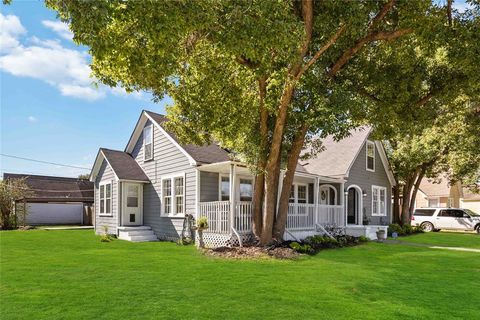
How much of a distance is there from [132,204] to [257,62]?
34.0 feet

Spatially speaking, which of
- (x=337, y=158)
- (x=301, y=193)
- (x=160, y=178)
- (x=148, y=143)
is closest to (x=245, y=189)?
(x=160, y=178)

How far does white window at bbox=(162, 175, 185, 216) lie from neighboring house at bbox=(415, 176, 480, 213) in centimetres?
2782

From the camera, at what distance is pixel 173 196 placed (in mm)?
16172

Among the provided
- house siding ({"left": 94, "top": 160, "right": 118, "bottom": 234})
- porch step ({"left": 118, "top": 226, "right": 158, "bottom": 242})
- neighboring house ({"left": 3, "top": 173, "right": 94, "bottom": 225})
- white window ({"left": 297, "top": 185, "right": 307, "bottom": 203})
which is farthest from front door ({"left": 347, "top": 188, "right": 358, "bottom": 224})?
neighboring house ({"left": 3, "top": 173, "right": 94, "bottom": 225})

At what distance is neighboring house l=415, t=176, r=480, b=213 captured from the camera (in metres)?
35.4

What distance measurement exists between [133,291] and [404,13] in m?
9.52

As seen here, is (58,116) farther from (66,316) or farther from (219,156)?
(66,316)

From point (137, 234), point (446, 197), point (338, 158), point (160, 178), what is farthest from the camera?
point (446, 197)

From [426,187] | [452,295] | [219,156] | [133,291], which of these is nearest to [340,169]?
[219,156]

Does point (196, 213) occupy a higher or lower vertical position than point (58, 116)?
lower

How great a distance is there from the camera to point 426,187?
3847cm

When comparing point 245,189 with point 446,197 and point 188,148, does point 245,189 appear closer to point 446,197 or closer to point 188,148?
point 188,148

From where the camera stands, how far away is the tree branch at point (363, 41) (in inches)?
428

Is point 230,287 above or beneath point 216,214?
beneath
